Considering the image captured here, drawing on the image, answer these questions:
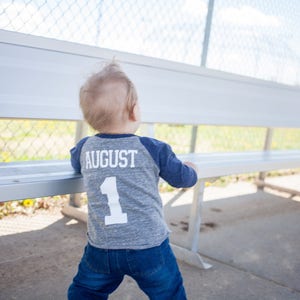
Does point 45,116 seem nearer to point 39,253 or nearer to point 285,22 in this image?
point 39,253

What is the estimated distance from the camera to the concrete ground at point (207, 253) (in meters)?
2.24

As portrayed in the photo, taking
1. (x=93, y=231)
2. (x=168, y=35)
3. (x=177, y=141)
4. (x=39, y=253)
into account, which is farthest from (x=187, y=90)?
(x=177, y=141)

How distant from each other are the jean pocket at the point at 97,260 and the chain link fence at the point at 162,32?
1229 millimetres

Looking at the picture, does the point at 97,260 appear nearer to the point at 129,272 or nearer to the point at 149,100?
the point at 129,272

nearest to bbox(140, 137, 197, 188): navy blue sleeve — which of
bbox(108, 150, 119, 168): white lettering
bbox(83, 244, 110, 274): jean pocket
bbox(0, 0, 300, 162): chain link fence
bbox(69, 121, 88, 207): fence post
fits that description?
bbox(108, 150, 119, 168): white lettering

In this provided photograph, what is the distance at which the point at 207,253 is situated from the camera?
2801 millimetres

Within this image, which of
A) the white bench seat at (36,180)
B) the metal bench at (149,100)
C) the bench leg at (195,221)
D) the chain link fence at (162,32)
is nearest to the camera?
the white bench seat at (36,180)

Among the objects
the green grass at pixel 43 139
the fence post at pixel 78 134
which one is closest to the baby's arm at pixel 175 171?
the fence post at pixel 78 134

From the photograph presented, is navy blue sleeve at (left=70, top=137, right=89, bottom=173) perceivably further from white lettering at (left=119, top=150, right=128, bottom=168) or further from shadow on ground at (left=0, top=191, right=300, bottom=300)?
shadow on ground at (left=0, top=191, right=300, bottom=300)

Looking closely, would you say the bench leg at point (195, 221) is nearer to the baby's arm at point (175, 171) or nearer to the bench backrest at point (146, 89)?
the bench backrest at point (146, 89)

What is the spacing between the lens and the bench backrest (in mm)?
2055

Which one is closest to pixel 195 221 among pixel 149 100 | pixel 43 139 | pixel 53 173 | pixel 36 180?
pixel 149 100

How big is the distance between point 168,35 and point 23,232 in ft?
5.59

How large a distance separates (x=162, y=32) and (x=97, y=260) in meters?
2.09
